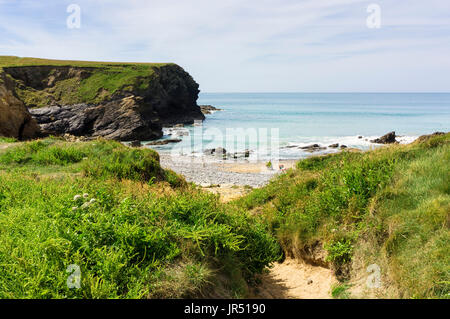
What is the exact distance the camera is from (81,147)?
13.5 meters

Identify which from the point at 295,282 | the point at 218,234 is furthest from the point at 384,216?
the point at 218,234

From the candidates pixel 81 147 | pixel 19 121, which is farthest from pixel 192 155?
pixel 81 147

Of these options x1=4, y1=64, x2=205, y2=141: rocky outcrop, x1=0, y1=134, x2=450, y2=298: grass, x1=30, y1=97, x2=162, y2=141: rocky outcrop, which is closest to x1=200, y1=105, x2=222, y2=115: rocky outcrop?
x1=4, y1=64, x2=205, y2=141: rocky outcrop

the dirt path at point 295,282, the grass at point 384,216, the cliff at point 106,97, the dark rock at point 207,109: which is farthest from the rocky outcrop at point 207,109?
the dirt path at point 295,282

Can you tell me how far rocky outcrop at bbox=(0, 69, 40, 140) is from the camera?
2742 centimetres

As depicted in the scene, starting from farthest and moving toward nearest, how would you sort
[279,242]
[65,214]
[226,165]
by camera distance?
[226,165] < [279,242] < [65,214]

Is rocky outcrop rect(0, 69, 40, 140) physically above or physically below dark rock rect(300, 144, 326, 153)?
above

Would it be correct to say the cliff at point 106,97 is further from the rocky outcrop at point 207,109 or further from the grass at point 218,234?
the grass at point 218,234

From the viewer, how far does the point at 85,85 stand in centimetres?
6888

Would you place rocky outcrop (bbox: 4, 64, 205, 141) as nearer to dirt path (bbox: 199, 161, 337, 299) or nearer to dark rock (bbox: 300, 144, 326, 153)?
dark rock (bbox: 300, 144, 326, 153)

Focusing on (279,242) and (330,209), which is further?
(279,242)

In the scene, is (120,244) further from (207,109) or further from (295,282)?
(207,109)
